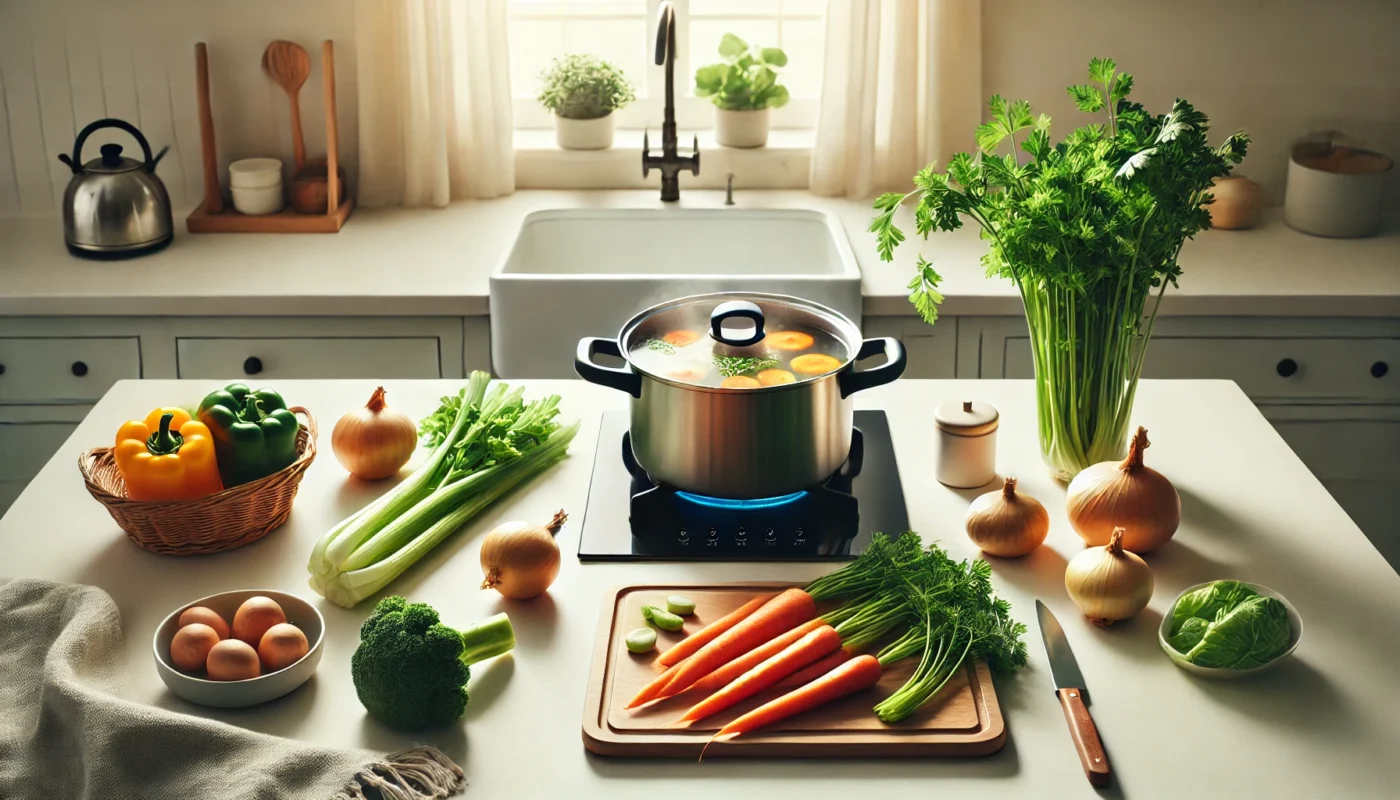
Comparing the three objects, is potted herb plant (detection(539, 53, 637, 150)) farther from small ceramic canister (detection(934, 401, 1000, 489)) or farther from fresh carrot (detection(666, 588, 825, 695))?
fresh carrot (detection(666, 588, 825, 695))

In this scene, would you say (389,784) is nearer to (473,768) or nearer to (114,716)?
(473,768)

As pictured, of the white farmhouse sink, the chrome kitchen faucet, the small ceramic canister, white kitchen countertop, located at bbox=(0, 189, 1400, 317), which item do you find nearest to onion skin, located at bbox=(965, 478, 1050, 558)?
the small ceramic canister

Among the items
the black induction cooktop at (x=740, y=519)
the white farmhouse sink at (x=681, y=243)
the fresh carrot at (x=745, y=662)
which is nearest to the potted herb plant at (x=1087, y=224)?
the black induction cooktop at (x=740, y=519)

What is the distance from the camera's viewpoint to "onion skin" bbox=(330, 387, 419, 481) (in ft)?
5.24

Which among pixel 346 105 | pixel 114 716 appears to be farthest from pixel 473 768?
pixel 346 105

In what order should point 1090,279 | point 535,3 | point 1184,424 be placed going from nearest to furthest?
point 1090,279 < point 1184,424 < point 535,3

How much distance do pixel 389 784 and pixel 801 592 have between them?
0.45 meters

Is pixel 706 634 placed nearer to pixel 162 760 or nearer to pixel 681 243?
pixel 162 760

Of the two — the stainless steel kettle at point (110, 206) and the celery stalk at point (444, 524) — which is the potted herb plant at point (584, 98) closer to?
the stainless steel kettle at point (110, 206)

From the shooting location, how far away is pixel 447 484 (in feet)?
5.11

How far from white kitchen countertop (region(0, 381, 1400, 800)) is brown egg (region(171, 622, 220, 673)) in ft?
0.13

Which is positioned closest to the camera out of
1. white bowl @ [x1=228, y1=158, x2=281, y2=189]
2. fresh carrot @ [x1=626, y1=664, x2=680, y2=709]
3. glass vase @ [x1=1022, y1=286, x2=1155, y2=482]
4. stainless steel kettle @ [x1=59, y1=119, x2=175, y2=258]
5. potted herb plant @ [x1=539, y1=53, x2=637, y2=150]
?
fresh carrot @ [x1=626, y1=664, x2=680, y2=709]

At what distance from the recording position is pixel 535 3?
3.16 m

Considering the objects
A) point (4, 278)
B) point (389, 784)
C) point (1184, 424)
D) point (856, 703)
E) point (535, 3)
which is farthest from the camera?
point (535, 3)
